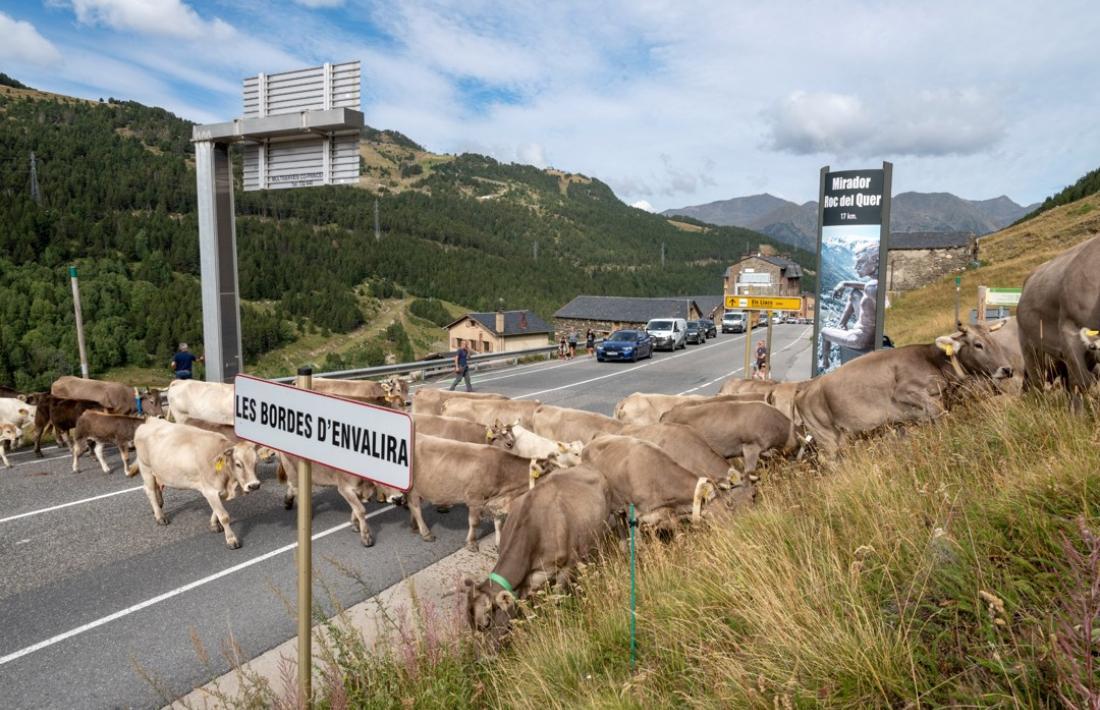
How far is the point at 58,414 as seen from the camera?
12297 millimetres

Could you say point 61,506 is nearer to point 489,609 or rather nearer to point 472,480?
point 472,480

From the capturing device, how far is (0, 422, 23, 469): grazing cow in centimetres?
1162

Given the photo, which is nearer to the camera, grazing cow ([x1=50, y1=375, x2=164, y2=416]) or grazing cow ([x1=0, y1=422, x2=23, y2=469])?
grazing cow ([x1=0, y1=422, x2=23, y2=469])

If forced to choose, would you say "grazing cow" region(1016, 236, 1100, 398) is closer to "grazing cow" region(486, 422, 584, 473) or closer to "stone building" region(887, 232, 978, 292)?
"grazing cow" region(486, 422, 584, 473)

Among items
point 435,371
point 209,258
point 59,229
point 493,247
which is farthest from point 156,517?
point 493,247

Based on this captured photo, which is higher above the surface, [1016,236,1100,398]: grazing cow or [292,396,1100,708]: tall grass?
[1016,236,1100,398]: grazing cow

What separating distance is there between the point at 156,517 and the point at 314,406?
23.9ft

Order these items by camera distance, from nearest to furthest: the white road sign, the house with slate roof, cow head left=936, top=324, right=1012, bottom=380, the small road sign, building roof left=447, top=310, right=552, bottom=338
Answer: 1. the white road sign
2. cow head left=936, top=324, right=1012, bottom=380
3. the small road sign
4. the house with slate roof
5. building roof left=447, top=310, right=552, bottom=338

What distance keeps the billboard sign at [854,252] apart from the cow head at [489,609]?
10405 millimetres

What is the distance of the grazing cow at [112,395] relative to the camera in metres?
13.8

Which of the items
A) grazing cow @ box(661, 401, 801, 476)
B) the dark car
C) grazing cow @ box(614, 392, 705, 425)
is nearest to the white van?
the dark car

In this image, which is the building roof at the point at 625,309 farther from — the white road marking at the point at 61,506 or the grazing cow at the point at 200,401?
the white road marking at the point at 61,506

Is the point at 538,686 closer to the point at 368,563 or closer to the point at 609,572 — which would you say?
the point at 609,572

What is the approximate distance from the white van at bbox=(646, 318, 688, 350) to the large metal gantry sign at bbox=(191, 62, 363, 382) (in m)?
27.4
